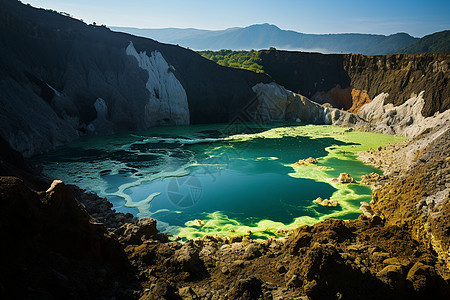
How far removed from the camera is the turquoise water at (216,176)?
13828 millimetres

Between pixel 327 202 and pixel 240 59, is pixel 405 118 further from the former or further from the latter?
pixel 240 59

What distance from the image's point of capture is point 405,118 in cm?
3741

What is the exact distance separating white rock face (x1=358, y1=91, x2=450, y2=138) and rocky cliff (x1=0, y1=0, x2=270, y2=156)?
Result: 18.6m

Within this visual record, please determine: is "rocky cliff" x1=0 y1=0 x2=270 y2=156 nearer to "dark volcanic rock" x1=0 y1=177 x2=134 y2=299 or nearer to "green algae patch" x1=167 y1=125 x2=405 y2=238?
"green algae patch" x1=167 y1=125 x2=405 y2=238

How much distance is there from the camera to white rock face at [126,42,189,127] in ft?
125

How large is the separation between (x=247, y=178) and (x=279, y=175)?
2.27 m

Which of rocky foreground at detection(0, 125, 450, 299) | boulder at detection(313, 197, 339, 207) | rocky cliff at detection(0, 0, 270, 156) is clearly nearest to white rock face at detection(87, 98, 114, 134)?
rocky cliff at detection(0, 0, 270, 156)

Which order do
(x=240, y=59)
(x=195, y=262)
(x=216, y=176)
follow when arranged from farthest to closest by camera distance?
(x=240, y=59)
(x=216, y=176)
(x=195, y=262)

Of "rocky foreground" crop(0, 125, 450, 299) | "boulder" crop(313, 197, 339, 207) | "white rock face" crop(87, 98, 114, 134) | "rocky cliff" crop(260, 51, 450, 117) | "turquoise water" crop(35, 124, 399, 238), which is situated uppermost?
"rocky cliff" crop(260, 51, 450, 117)

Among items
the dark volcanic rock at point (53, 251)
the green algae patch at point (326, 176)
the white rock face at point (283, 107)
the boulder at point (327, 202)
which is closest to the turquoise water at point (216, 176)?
the green algae patch at point (326, 176)

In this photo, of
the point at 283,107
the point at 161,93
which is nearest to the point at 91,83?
the point at 161,93

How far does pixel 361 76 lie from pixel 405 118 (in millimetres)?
18606

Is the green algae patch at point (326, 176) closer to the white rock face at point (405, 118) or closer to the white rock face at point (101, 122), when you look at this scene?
the white rock face at point (405, 118)

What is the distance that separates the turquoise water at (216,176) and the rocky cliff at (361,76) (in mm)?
11427
